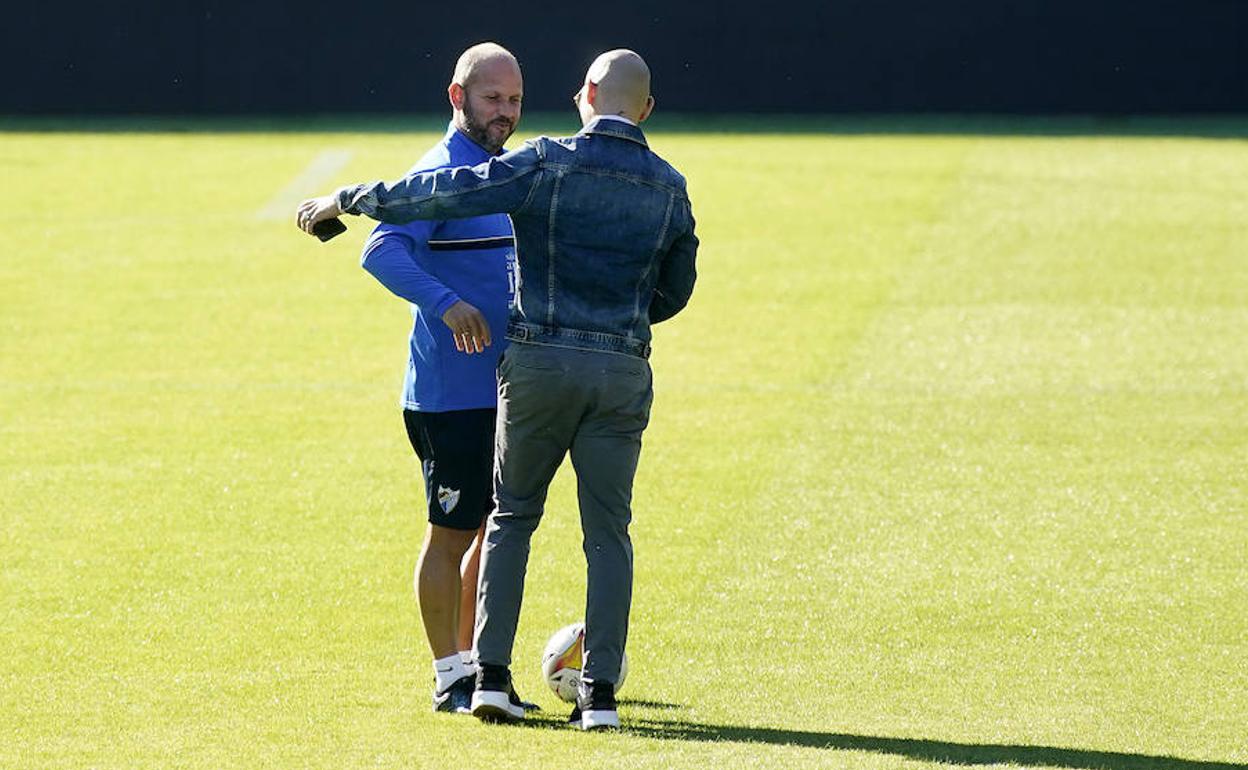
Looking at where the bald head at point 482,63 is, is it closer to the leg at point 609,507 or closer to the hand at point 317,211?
the hand at point 317,211

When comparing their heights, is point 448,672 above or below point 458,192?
below

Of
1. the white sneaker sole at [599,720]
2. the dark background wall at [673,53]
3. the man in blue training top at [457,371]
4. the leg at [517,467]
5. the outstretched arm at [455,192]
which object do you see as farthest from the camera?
the dark background wall at [673,53]

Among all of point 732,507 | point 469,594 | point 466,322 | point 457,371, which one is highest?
point 466,322

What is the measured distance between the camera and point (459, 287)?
5859mm

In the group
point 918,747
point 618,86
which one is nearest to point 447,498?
point 618,86

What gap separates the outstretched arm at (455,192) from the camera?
535 centimetres

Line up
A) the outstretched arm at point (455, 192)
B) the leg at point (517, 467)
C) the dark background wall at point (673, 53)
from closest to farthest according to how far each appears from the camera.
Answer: the outstretched arm at point (455, 192)
the leg at point (517, 467)
the dark background wall at point (673, 53)

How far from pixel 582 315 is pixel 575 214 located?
283 mm

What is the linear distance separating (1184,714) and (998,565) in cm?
196

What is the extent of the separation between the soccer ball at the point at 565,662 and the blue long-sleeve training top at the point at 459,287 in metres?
0.79

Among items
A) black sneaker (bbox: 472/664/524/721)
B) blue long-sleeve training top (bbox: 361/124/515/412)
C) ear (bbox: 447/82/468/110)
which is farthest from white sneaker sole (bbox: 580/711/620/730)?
ear (bbox: 447/82/468/110)

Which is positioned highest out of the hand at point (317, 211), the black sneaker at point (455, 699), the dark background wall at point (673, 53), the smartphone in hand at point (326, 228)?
the dark background wall at point (673, 53)

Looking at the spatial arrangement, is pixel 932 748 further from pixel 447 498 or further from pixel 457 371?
pixel 457 371

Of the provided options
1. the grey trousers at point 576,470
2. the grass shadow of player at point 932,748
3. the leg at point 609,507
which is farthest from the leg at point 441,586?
the grass shadow of player at point 932,748
